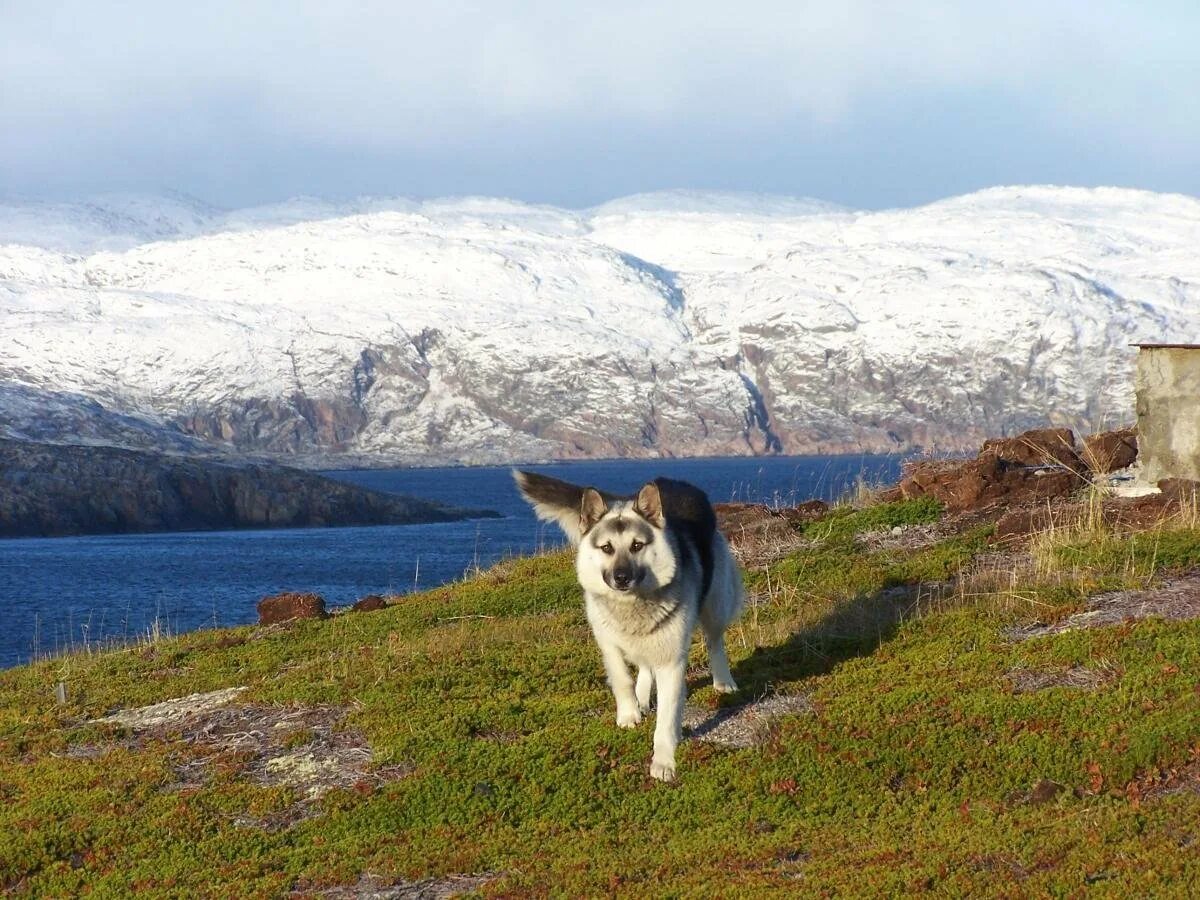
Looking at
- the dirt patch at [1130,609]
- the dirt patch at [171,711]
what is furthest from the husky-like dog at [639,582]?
→ the dirt patch at [171,711]

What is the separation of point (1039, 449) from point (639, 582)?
15.3 m

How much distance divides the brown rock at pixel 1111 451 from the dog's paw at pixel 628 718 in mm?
14560

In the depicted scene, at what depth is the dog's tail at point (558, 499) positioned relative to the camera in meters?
13.2

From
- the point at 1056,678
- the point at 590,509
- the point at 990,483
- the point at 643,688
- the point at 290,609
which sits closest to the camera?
the point at 590,509

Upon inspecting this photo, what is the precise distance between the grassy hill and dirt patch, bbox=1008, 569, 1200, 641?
0.17 ft

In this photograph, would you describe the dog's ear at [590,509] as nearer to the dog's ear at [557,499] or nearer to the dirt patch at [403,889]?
the dog's ear at [557,499]

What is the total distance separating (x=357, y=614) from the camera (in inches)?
925

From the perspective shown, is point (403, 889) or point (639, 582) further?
point (639, 582)

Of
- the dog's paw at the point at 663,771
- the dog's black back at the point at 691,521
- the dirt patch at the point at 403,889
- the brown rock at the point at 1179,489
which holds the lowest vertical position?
the dirt patch at the point at 403,889

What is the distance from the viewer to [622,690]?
13539mm

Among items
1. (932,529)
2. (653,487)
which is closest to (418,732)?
(653,487)

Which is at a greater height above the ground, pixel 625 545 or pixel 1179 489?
pixel 625 545

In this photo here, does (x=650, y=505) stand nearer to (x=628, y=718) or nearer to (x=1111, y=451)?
(x=628, y=718)

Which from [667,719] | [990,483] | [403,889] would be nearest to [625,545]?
[667,719]
